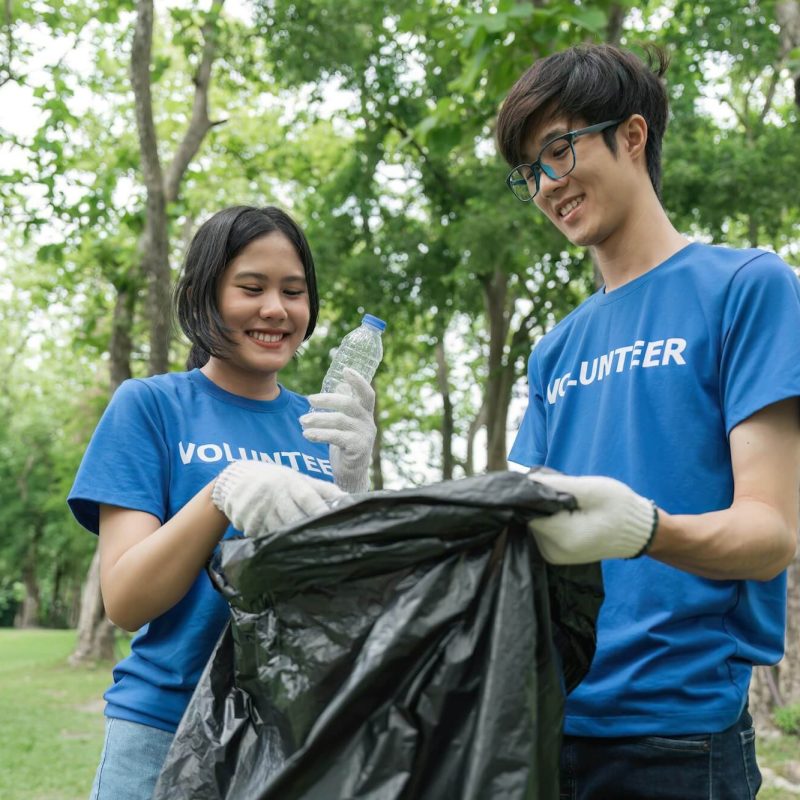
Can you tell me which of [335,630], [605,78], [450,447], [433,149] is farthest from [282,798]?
[450,447]

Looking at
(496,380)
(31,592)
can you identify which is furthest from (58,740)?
(31,592)

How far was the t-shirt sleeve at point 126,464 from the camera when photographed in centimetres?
197

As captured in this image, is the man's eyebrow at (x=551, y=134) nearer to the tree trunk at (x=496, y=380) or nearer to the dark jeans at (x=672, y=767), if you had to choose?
the dark jeans at (x=672, y=767)

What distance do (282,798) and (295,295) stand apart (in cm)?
121

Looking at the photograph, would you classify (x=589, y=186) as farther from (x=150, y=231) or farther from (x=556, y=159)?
(x=150, y=231)

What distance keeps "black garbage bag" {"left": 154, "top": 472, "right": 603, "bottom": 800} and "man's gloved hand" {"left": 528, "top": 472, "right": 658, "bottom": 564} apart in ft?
0.09

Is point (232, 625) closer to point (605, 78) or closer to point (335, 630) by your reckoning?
point (335, 630)

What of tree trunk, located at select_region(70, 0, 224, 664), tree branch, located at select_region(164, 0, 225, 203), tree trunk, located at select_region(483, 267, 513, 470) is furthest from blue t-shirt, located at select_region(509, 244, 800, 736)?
tree trunk, located at select_region(483, 267, 513, 470)

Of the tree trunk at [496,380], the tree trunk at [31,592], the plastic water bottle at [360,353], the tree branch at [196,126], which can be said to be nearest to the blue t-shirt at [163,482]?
the plastic water bottle at [360,353]

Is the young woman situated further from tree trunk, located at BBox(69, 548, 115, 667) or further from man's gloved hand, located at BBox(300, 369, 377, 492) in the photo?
tree trunk, located at BBox(69, 548, 115, 667)

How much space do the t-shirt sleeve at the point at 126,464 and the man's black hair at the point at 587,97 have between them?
37.9 inches

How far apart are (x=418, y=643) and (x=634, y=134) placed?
45.3 inches

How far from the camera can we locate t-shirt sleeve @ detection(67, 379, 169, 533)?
1970 mm

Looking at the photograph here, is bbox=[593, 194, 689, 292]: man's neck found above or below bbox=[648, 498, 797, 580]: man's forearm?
above
